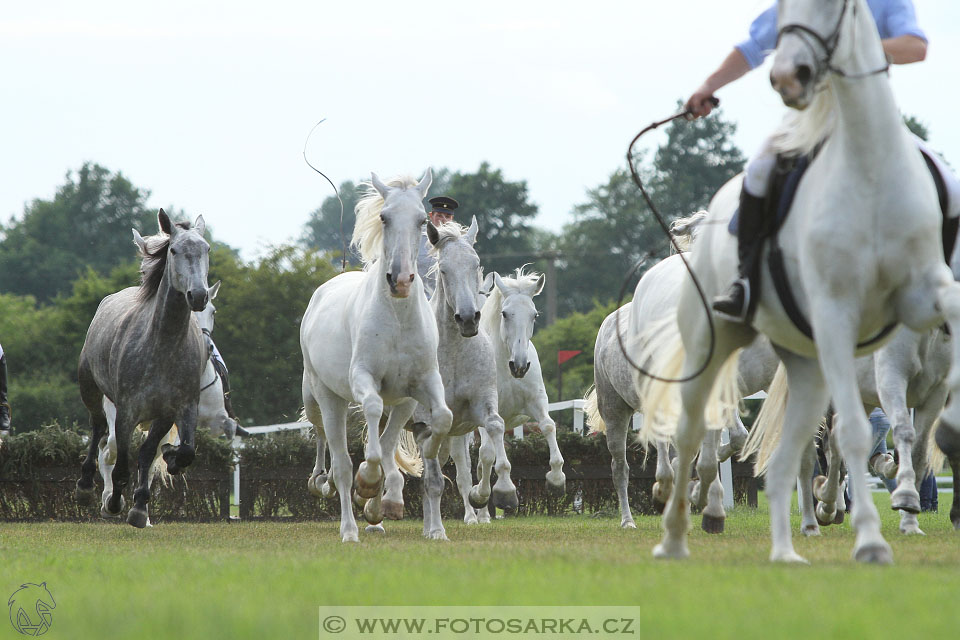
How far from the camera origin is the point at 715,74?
653 centimetres

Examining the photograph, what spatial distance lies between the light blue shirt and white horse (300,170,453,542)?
320cm

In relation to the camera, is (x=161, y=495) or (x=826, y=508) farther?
(x=161, y=495)

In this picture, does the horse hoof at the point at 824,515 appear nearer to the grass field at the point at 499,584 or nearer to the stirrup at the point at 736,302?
the grass field at the point at 499,584

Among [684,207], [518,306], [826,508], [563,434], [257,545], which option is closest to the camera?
[257,545]

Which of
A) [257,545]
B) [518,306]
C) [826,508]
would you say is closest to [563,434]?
[518,306]

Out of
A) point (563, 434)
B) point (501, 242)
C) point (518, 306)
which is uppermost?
point (501, 242)

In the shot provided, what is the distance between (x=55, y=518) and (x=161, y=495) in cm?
131

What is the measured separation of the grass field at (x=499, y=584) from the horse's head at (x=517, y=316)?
4401 mm

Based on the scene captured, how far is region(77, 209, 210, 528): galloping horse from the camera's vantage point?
10.5m

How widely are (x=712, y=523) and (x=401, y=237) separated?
11.1 feet

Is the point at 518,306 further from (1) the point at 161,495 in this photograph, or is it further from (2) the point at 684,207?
(2) the point at 684,207

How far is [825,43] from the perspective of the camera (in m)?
5.18

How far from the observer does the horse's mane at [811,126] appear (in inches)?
221

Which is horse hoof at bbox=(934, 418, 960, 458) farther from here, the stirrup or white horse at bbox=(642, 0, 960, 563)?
the stirrup
